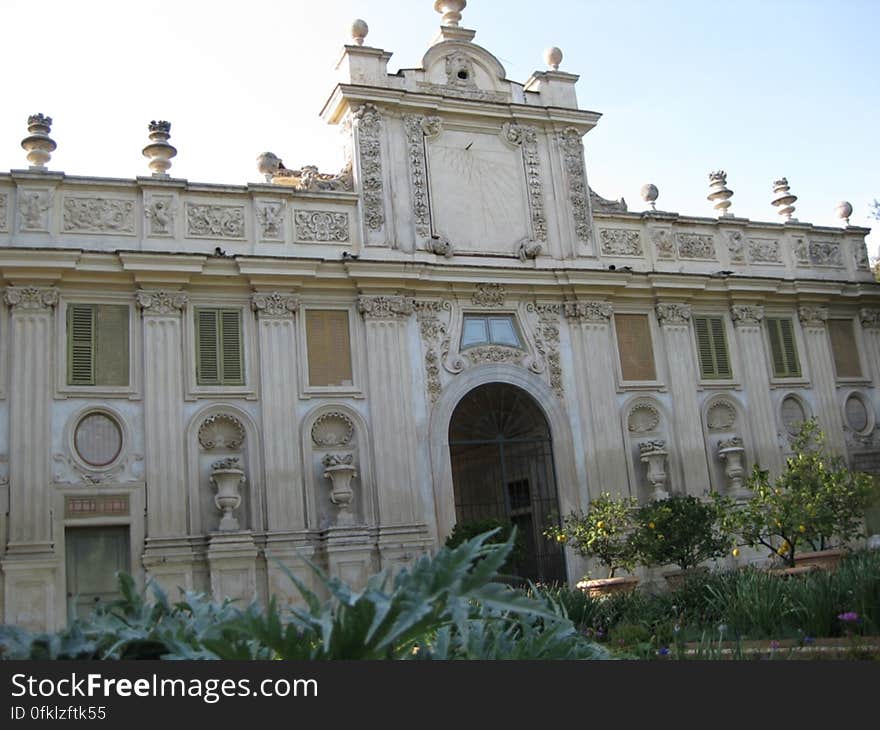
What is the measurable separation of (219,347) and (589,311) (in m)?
7.79

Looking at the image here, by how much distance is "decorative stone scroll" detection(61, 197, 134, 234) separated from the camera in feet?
58.8

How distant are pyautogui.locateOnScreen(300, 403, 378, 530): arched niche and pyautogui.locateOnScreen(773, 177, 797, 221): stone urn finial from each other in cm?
1273

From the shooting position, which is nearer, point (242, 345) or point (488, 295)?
point (242, 345)

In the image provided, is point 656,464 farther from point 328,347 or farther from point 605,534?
point 328,347

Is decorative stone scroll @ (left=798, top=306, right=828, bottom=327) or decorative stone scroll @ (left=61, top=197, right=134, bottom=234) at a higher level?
decorative stone scroll @ (left=61, top=197, right=134, bottom=234)

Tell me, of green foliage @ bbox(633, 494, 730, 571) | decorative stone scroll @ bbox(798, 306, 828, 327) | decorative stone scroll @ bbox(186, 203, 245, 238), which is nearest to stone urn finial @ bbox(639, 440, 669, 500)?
green foliage @ bbox(633, 494, 730, 571)

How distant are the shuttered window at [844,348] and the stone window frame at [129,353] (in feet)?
52.5

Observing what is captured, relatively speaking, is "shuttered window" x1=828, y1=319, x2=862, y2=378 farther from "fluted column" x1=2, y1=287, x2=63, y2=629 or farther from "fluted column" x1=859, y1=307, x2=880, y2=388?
"fluted column" x1=2, y1=287, x2=63, y2=629

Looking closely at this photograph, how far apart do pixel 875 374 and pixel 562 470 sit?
9.24 m

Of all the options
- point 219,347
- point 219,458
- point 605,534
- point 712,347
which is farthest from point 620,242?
point 219,458

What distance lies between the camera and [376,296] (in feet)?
63.7

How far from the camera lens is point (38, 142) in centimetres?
1819

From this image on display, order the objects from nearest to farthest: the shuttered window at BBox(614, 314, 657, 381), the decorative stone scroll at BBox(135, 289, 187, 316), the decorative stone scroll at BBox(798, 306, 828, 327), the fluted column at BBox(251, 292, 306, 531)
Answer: the fluted column at BBox(251, 292, 306, 531)
the decorative stone scroll at BBox(135, 289, 187, 316)
the shuttered window at BBox(614, 314, 657, 381)
the decorative stone scroll at BBox(798, 306, 828, 327)

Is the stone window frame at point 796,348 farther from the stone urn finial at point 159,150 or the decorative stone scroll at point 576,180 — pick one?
the stone urn finial at point 159,150
